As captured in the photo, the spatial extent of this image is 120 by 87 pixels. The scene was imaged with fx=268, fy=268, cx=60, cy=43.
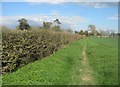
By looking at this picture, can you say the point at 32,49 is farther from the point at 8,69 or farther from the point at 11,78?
the point at 11,78

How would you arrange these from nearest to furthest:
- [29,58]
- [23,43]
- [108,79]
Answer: [108,79] → [23,43] → [29,58]

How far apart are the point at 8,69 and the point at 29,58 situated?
4.32 m

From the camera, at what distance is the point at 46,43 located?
23625 mm

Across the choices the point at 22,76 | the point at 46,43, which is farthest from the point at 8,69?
the point at 46,43

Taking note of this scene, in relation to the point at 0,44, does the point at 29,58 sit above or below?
below

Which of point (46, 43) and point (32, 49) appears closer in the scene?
point (32, 49)

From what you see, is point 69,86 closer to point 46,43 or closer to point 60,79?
point 60,79

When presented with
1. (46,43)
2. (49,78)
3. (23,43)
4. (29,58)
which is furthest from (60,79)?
(46,43)

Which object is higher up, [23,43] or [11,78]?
[23,43]

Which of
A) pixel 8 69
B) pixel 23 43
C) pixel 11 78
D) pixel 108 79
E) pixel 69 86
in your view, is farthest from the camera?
pixel 23 43

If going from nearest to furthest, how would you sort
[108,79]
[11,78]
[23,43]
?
1. [11,78]
2. [108,79]
3. [23,43]

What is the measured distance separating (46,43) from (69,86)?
43.3 feet

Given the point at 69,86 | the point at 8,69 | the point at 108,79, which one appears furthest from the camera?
the point at 8,69

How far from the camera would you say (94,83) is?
37.9ft
